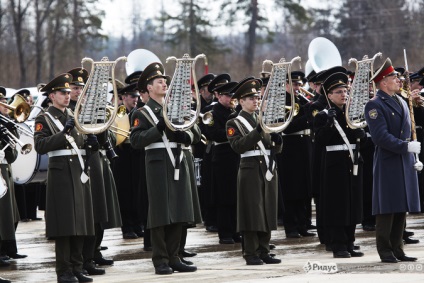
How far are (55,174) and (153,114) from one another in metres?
1.22

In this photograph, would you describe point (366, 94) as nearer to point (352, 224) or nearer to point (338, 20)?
point (352, 224)

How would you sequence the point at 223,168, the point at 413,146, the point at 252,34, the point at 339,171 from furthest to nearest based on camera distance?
the point at 252,34, the point at 223,168, the point at 339,171, the point at 413,146

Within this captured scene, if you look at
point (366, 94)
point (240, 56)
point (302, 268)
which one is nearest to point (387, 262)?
point (302, 268)

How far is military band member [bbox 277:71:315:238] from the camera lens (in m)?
15.5

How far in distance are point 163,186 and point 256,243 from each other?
1.26 meters

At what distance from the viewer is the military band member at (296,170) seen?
50.8ft

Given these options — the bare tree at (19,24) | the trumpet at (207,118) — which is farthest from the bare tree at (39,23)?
the trumpet at (207,118)

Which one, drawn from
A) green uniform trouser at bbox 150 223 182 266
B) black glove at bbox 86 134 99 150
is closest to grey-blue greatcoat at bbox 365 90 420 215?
green uniform trouser at bbox 150 223 182 266

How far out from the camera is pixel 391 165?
464 inches

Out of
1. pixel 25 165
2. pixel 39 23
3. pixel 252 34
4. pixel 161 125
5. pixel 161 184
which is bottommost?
pixel 161 184

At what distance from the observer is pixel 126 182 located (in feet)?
53.2

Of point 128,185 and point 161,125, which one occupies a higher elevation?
point 161,125

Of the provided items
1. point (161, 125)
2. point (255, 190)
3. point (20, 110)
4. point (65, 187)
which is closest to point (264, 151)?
point (255, 190)

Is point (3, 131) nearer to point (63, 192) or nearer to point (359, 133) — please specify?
point (63, 192)
